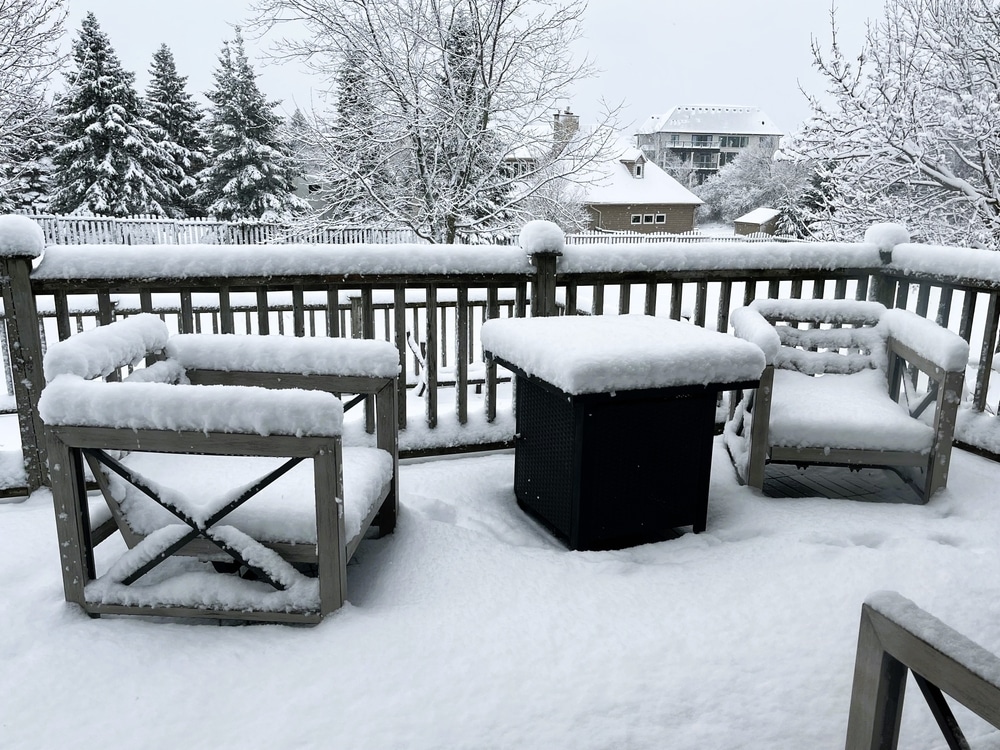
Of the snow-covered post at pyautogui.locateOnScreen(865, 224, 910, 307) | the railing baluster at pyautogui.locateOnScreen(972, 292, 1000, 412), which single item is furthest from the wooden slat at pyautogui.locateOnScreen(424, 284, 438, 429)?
the railing baluster at pyautogui.locateOnScreen(972, 292, 1000, 412)

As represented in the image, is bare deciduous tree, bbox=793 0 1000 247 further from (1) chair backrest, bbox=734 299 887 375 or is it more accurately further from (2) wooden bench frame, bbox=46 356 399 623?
(2) wooden bench frame, bbox=46 356 399 623

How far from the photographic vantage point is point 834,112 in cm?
1127

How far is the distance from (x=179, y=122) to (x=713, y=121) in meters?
51.6

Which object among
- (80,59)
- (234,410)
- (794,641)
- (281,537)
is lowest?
(794,641)

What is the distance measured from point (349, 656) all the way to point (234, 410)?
2.41 feet

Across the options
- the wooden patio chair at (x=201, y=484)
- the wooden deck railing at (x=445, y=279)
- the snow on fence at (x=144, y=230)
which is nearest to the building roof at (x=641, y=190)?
the snow on fence at (x=144, y=230)

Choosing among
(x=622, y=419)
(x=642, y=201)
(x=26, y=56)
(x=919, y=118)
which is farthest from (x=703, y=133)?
(x=622, y=419)

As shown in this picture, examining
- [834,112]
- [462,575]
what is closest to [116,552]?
[462,575]

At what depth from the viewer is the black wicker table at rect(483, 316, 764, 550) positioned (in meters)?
2.49

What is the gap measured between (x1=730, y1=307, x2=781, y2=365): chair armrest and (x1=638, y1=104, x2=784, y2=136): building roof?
63.6 meters

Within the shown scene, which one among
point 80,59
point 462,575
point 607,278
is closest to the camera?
point 462,575

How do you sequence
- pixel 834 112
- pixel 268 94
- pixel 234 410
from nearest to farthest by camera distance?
pixel 234 410
pixel 834 112
pixel 268 94

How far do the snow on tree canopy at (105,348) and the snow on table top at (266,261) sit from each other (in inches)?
21.1

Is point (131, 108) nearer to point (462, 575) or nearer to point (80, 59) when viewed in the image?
point (80, 59)
